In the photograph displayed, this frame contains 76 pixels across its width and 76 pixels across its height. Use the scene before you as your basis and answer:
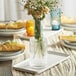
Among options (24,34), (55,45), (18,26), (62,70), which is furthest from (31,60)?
(18,26)

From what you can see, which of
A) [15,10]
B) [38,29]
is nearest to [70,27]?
[38,29]

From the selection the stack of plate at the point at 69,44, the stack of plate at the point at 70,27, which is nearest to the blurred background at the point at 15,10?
the stack of plate at the point at 70,27

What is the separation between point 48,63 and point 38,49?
0.33 feet

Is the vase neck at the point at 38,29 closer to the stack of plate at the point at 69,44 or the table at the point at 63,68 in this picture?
the table at the point at 63,68

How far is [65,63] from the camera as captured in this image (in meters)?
1.47

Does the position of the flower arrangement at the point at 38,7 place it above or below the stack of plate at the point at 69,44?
above

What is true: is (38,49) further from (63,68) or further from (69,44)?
(69,44)

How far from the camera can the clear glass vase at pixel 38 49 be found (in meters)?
1.45

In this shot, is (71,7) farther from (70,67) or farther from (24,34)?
(70,67)

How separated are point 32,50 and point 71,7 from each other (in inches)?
81.2

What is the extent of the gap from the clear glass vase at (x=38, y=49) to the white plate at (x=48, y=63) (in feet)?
0.12

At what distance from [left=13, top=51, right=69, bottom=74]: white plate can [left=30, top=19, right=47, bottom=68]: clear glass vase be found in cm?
4

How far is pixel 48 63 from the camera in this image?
4.83ft

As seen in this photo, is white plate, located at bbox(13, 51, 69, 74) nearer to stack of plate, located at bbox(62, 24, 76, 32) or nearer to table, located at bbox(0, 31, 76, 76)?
table, located at bbox(0, 31, 76, 76)
